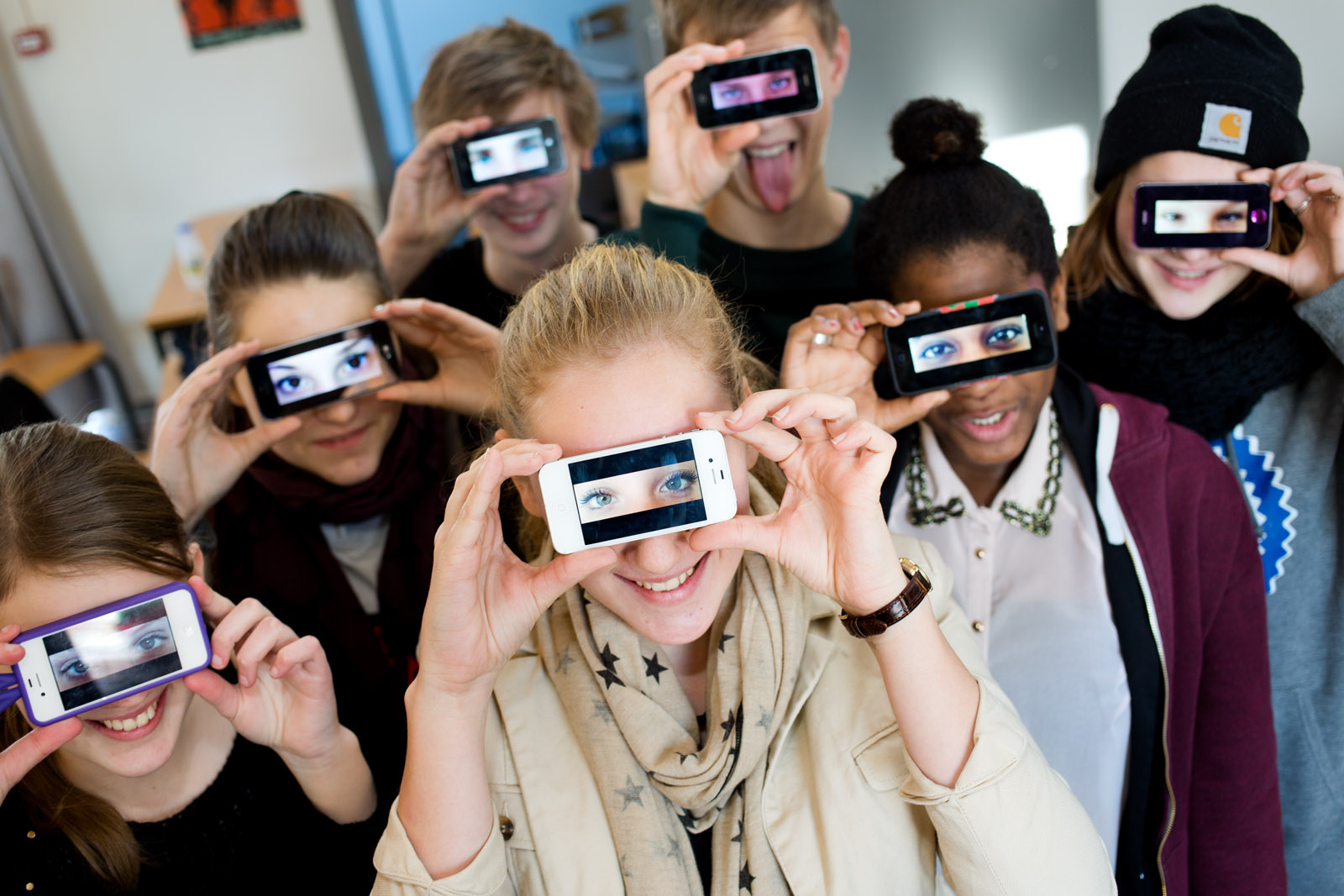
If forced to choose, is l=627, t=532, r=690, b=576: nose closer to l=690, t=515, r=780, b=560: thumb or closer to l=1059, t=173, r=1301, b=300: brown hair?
l=690, t=515, r=780, b=560: thumb

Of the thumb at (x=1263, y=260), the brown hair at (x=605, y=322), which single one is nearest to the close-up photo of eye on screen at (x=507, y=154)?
the brown hair at (x=605, y=322)

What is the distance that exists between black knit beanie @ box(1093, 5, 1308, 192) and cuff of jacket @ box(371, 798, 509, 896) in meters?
1.29

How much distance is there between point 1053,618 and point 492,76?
138 cm

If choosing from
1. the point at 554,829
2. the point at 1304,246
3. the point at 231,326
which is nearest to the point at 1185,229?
the point at 1304,246

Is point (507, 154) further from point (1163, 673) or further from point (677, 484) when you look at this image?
point (1163, 673)

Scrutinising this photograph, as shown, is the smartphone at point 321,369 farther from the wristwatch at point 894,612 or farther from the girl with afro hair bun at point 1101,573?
the wristwatch at point 894,612

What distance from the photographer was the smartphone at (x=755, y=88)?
1621 millimetres

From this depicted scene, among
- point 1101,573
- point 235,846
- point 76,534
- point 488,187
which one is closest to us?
point 76,534

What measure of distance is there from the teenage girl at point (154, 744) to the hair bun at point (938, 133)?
40.6 inches

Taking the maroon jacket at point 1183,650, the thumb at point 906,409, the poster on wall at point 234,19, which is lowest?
the maroon jacket at point 1183,650

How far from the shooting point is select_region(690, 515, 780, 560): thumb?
1025mm

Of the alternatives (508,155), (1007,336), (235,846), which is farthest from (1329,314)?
(235,846)

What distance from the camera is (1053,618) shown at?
1322mm

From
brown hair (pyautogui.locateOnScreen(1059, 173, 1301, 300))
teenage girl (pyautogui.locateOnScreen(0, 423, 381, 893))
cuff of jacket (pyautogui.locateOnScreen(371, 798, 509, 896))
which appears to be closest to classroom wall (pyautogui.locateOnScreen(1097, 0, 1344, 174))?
brown hair (pyautogui.locateOnScreen(1059, 173, 1301, 300))
